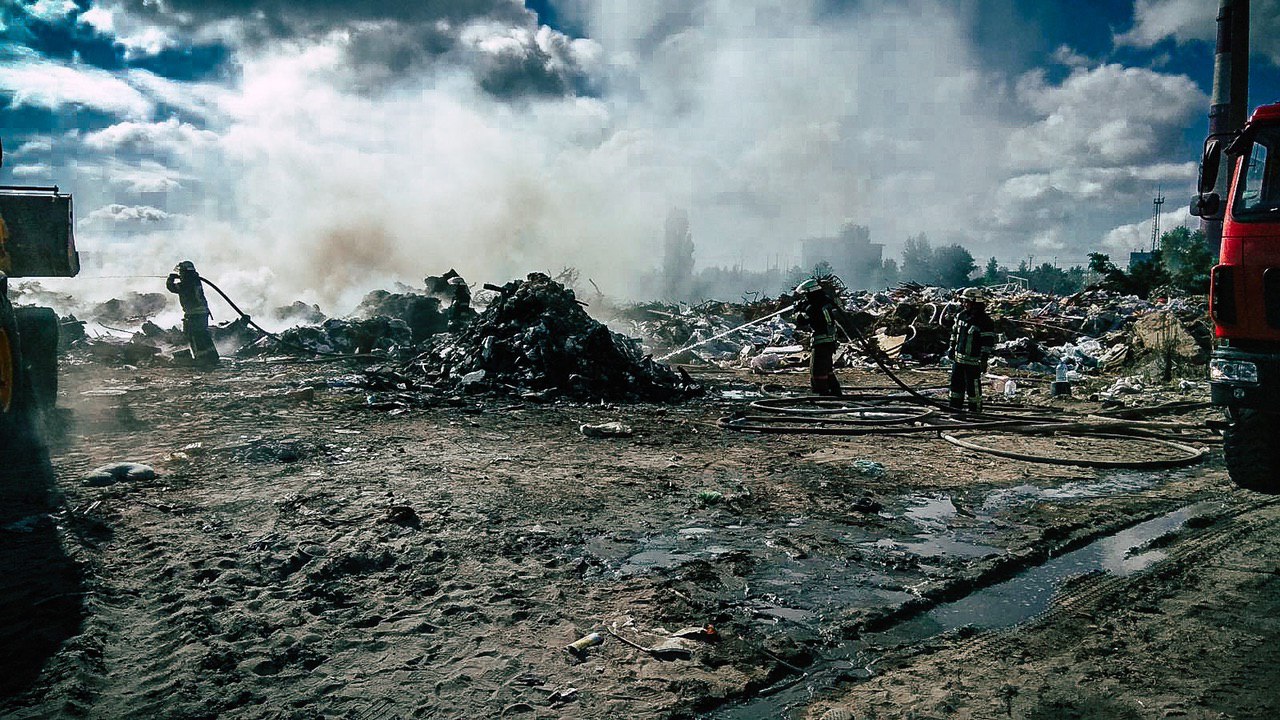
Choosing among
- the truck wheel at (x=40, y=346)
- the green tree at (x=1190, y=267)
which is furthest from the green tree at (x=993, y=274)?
the truck wheel at (x=40, y=346)

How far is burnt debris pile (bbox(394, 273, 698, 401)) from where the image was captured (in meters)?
11.2

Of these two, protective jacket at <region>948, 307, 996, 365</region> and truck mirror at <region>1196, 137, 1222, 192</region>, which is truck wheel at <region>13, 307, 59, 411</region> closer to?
protective jacket at <region>948, 307, 996, 365</region>

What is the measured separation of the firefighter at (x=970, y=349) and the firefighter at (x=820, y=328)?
5.79ft

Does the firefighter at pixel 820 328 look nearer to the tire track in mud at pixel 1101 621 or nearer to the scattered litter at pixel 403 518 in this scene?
the tire track in mud at pixel 1101 621

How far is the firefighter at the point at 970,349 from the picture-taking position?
28.4ft

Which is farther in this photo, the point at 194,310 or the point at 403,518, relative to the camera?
the point at 194,310

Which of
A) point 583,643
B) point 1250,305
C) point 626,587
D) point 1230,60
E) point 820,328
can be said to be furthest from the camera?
point 1230,60

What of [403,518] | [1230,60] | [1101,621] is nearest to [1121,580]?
[1101,621]

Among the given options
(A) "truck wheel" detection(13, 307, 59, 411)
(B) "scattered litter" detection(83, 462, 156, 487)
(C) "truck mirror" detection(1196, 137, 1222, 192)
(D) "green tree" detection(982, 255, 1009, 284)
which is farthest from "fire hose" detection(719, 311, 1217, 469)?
(D) "green tree" detection(982, 255, 1009, 284)

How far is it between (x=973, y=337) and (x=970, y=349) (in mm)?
187

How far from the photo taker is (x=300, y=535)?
4543 mm

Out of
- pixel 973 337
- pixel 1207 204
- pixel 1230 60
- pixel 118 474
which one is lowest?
pixel 118 474

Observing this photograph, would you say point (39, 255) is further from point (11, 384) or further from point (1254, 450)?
point (1254, 450)

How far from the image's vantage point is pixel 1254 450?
5.30m
